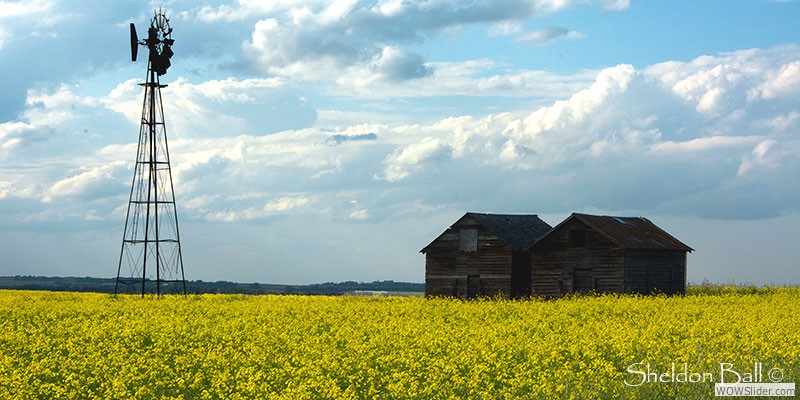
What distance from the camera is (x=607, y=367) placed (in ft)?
46.8

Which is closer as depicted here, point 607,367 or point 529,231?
point 607,367

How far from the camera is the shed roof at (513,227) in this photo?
1916 inches

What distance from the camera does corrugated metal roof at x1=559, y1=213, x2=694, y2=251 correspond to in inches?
1736

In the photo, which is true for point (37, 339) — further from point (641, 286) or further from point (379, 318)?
point (641, 286)

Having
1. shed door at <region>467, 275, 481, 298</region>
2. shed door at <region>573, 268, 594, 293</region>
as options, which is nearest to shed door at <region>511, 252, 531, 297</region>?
shed door at <region>467, 275, 481, 298</region>

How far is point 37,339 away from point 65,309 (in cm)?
1220

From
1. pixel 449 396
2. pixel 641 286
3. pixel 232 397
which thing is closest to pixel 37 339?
pixel 232 397

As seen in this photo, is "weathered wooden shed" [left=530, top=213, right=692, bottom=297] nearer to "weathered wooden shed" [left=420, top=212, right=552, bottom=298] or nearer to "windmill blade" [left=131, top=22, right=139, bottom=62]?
"weathered wooden shed" [left=420, top=212, right=552, bottom=298]

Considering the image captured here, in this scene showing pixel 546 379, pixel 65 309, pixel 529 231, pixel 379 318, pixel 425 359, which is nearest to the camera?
pixel 546 379

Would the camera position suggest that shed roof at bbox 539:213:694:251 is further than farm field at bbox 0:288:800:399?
Yes

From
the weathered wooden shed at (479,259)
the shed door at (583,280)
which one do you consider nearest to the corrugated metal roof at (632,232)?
the shed door at (583,280)

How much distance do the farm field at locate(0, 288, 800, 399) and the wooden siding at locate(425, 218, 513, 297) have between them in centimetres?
2037

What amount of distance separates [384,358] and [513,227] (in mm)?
36425

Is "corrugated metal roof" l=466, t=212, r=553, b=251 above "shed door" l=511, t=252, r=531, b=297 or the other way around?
above
